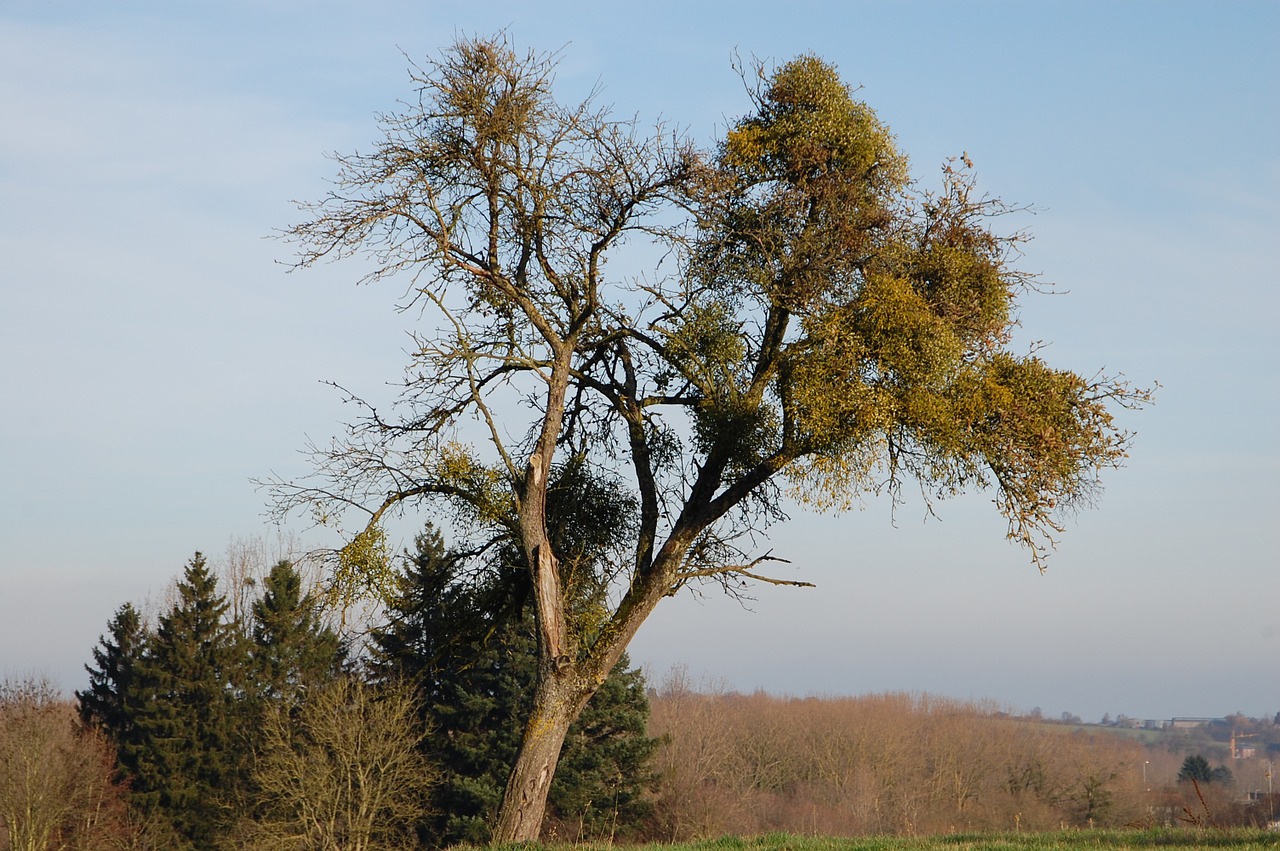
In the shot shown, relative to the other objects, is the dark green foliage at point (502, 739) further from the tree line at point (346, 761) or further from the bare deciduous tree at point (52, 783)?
the bare deciduous tree at point (52, 783)

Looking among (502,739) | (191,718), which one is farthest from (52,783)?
(502,739)

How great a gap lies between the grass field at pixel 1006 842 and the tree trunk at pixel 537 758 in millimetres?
1738

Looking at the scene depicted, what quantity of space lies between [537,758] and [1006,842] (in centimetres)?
530

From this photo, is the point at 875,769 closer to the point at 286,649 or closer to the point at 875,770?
the point at 875,770

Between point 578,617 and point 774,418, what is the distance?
3.60 metres

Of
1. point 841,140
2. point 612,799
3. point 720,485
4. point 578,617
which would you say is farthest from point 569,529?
point 612,799

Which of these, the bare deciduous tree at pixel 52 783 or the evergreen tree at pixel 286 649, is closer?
the bare deciduous tree at pixel 52 783

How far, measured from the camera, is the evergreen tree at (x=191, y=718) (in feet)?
157

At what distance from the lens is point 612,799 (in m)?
43.8

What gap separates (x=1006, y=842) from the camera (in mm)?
11180

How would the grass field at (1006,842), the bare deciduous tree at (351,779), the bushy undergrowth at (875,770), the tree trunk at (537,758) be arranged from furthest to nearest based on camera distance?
the bushy undergrowth at (875,770), the bare deciduous tree at (351,779), the tree trunk at (537,758), the grass field at (1006,842)

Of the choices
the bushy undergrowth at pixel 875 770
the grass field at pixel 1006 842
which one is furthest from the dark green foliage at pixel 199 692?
the grass field at pixel 1006 842

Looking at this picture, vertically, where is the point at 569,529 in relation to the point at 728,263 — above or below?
below

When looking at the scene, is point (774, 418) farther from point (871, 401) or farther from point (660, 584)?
point (660, 584)
